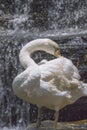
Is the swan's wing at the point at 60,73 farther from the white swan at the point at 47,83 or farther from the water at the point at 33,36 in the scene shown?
the water at the point at 33,36

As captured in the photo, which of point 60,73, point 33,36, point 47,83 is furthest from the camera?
point 33,36

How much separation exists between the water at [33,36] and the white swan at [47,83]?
1.89 m

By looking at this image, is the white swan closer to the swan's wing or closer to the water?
the swan's wing

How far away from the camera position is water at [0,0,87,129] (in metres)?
5.85

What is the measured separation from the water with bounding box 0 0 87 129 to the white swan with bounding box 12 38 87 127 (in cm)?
189

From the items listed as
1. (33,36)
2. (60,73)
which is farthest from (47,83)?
(33,36)

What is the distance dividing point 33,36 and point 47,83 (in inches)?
116

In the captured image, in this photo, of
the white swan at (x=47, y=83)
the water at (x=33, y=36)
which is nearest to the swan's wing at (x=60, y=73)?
Result: the white swan at (x=47, y=83)

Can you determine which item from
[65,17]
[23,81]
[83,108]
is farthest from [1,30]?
[23,81]

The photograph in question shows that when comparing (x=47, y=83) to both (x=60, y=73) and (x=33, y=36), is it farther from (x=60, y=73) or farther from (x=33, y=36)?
(x=33, y=36)

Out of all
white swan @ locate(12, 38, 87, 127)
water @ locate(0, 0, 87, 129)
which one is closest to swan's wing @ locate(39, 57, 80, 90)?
white swan @ locate(12, 38, 87, 127)

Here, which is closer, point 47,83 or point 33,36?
point 47,83

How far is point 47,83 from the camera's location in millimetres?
3664

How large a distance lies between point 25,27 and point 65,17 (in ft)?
2.33
